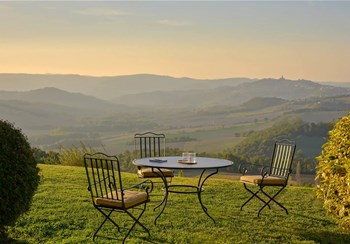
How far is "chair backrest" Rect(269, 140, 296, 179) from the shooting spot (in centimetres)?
730

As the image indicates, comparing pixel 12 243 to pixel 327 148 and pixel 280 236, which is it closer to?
pixel 280 236

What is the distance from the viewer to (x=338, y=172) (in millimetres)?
6195

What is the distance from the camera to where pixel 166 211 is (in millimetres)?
7359

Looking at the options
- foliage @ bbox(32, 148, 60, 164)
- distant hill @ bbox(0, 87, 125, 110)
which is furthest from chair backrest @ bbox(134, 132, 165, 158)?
distant hill @ bbox(0, 87, 125, 110)

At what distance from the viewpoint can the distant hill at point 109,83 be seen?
151625 millimetres

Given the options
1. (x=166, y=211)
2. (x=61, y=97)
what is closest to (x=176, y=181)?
(x=166, y=211)

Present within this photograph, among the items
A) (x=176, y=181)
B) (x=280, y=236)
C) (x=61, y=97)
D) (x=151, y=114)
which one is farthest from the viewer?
(x=61, y=97)

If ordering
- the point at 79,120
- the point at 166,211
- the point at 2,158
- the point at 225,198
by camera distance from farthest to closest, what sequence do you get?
1. the point at 79,120
2. the point at 225,198
3. the point at 166,211
4. the point at 2,158

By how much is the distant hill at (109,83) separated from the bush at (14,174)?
468 feet

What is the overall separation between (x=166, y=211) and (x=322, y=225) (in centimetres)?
244

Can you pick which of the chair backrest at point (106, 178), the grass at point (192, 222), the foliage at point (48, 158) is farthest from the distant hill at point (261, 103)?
the chair backrest at point (106, 178)

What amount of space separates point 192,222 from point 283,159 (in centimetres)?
197

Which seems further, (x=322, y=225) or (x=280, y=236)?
(x=322, y=225)

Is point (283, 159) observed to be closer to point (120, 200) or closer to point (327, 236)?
point (327, 236)
